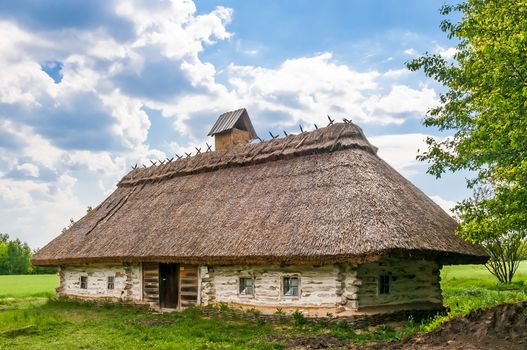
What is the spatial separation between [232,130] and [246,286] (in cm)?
1061

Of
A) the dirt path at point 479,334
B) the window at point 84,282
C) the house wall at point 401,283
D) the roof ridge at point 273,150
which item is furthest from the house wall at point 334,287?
the window at point 84,282

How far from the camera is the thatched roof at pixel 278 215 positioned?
1346cm

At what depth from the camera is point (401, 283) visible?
15.2 m

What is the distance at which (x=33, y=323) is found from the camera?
14977 millimetres

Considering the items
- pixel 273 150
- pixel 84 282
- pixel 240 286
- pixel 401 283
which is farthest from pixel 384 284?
pixel 84 282

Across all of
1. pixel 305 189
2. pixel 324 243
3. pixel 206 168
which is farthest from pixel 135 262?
pixel 324 243

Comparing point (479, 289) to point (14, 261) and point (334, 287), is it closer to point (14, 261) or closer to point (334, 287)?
point (334, 287)

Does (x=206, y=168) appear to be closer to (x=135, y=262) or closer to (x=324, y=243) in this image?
(x=135, y=262)

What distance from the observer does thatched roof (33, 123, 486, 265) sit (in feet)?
44.2

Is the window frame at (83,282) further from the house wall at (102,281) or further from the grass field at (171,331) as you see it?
the grass field at (171,331)

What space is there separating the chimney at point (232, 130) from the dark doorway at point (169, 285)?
25.8 feet

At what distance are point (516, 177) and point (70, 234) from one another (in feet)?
62.8

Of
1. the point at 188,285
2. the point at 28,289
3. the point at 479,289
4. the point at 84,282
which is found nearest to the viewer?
the point at 188,285

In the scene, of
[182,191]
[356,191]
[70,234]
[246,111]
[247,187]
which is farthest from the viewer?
[246,111]
